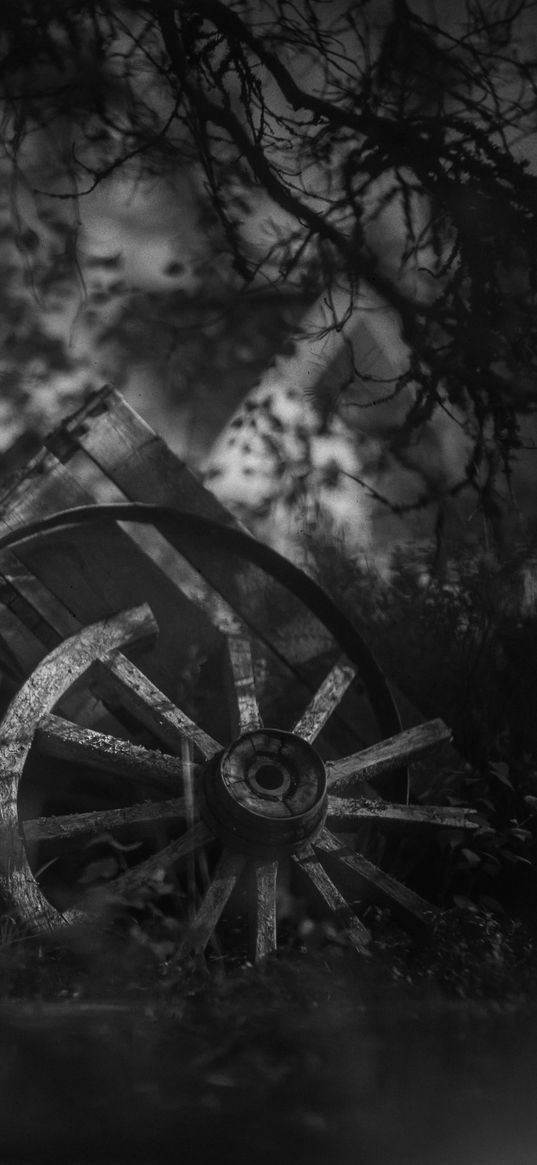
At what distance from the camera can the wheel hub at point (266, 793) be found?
8.52ft

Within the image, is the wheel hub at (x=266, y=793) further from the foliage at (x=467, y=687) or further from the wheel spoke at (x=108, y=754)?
the foliage at (x=467, y=687)

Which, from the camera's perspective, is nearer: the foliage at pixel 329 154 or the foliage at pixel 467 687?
the foliage at pixel 467 687

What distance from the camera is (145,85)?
4020mm

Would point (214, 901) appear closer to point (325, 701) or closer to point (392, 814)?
point (392, 814)

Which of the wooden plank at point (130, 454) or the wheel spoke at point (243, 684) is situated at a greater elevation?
the wooden plank at point (130, 454)

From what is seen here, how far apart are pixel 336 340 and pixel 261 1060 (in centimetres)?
330

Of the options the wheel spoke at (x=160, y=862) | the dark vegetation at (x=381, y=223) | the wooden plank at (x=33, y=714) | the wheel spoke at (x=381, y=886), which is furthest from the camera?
the dark vegetation at (x=381, y=223)

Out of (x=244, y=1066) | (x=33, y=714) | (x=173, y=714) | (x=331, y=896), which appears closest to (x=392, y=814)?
(x=331, y=896)

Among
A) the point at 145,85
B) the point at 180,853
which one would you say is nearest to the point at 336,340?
the point at 145,85

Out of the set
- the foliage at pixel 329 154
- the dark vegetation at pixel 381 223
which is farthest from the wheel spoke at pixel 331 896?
the foliage at pixel 329 154

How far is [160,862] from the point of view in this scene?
258cm

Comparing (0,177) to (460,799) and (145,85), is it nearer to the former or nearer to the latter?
(145,85)

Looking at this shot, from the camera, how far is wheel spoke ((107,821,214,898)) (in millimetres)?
2504

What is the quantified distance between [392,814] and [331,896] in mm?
400
